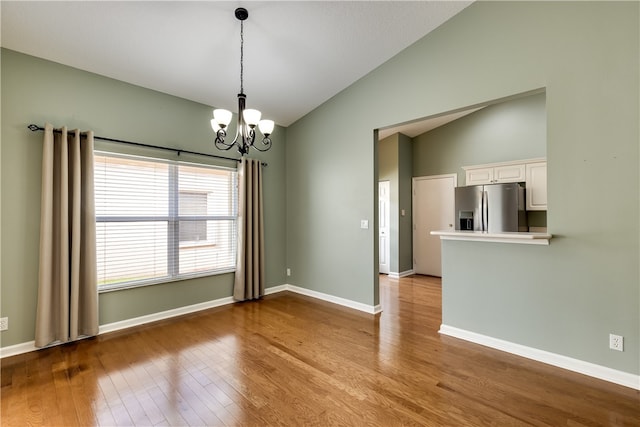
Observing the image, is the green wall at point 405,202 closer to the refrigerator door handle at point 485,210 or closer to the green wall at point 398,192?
the green wall at point 398,192

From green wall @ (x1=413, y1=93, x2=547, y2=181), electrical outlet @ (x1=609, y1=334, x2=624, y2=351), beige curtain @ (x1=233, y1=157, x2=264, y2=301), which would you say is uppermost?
green wall @ (x1=413, y1=93, x2=547, y2=181)

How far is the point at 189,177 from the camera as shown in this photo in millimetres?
3977

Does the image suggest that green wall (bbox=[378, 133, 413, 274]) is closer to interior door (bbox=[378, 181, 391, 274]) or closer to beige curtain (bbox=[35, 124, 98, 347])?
interior door (bbox=[378, 181, 391, 274])

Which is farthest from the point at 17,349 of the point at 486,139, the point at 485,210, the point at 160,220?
the point at 486,139

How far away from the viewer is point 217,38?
296cm

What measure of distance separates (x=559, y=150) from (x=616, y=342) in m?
1.61

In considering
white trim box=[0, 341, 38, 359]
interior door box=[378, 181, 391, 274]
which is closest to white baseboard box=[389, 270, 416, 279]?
interior door box=[378, 181, 391, 274]

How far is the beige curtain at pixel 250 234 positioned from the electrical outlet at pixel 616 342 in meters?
3.96

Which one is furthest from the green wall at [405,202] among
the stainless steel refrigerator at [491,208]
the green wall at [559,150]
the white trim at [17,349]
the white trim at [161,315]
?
the white trim at [17,349]

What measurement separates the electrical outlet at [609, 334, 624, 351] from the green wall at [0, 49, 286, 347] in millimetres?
4323

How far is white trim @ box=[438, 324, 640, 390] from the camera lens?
7.43 feet

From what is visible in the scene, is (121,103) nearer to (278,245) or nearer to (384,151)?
(278,245)

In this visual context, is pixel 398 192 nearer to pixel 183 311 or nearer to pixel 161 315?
pixel 183 311

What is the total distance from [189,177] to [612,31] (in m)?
4.52
